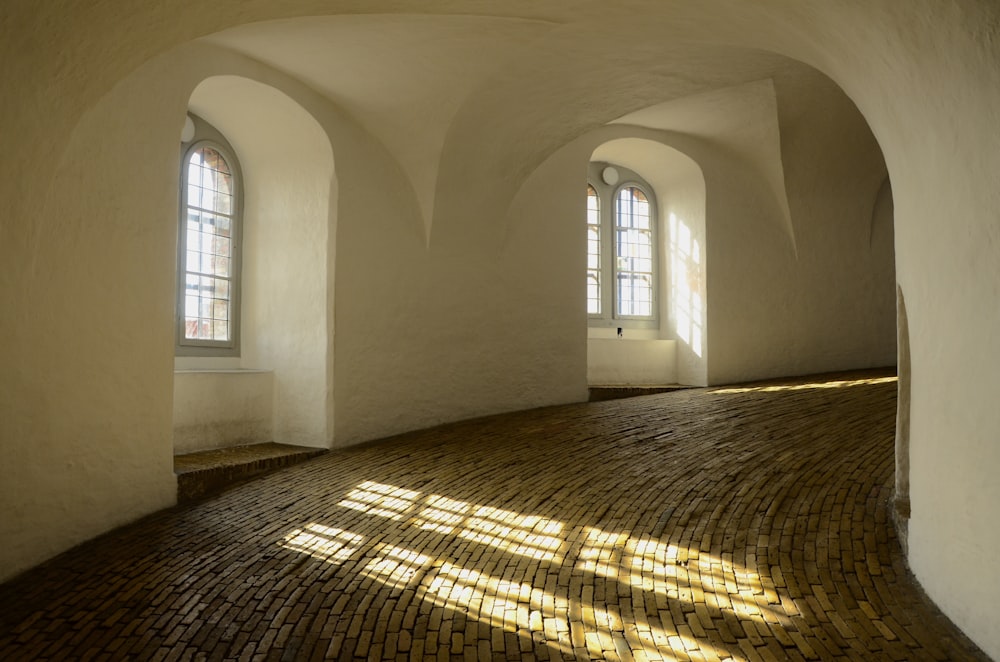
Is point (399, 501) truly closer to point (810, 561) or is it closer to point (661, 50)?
point (810, 561)

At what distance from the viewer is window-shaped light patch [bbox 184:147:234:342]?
26.9 feet

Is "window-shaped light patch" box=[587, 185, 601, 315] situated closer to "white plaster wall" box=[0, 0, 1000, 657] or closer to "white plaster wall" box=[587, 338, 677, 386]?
"white plaster wall" box=[587, 338, 677, 386]

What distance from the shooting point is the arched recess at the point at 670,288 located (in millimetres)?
11938

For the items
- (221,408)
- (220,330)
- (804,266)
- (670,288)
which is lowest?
(221,408)

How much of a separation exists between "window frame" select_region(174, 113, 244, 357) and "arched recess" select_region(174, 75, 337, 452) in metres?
0.08

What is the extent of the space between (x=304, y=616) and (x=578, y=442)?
166 inches

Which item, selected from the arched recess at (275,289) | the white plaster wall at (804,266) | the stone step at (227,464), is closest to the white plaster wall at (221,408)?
the arched recess at (275,289)

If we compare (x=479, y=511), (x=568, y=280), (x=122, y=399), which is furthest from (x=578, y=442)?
(x=122, y=399)

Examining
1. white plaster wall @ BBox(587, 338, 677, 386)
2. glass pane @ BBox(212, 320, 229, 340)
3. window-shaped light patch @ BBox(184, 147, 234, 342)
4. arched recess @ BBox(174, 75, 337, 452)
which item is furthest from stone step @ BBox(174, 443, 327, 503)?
white plaster wall @ BBox(587, 338, 677, 386)

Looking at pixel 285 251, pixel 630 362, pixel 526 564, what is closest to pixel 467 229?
pixel 285 251

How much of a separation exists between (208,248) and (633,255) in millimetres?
6725

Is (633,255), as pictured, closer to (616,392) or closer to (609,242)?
(609,242)

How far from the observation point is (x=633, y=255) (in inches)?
502

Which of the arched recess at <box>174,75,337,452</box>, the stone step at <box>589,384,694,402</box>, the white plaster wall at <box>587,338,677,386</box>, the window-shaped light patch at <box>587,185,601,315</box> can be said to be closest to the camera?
the arched recess at <box>174,75,337,452</box>
